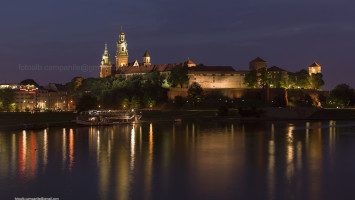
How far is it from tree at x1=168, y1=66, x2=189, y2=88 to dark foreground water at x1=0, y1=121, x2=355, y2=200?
4642 cm

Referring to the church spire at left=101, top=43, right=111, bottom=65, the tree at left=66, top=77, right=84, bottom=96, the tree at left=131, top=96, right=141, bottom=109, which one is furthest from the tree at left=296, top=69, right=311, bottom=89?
the tree at left=66, top=77, right=84, bottom=96

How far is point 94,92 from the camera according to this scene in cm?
7612

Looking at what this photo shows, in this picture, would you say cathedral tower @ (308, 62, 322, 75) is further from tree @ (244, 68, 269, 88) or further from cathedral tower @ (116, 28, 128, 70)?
cathedral tower @ (116, 28, 128, 70)

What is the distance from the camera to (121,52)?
349ft

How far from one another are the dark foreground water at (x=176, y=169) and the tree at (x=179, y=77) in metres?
46.4

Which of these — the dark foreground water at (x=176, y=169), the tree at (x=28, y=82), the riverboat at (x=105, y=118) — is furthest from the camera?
the tree at (x=28, y=82)

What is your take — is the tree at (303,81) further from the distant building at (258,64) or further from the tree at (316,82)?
the distant building at (258,64)

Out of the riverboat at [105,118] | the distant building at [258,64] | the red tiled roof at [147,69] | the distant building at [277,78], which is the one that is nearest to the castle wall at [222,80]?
the distant building at [258,64]

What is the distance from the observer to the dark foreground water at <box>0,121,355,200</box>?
1460 cm

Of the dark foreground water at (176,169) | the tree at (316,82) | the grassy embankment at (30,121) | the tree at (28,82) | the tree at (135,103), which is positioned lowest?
the dark foreground water at (176,169)

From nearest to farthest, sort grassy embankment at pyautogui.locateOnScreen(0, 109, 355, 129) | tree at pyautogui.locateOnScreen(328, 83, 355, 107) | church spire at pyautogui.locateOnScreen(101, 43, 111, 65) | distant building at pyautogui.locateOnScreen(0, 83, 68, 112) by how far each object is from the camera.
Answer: grassy embankment at pyautogui.locateOnScreen(0, 109, 355, 129) → tree at pyautogui.locateOnScreen(328, 83, 355, 107) → distant building at pyautogui.locateOnScreen(0, 83, 68, 112) → church spire at pyautogui.locateOnScreen(101, 43, 111, 65)

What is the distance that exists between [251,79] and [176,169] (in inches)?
2419

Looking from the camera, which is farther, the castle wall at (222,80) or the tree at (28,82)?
the tree at (28,82)

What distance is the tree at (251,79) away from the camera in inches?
3081
